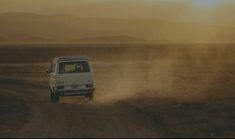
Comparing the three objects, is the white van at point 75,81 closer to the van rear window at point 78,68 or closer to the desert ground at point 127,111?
the van rear window at point 78,68

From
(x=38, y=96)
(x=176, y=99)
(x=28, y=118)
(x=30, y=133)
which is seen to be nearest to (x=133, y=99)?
(x=176, y=99)

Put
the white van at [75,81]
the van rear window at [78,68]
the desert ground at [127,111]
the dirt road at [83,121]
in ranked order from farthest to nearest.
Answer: the van rear window at [78,68] → the white van at [75,81] → the desert ground at [127,111] → the dirt road at [83,121]

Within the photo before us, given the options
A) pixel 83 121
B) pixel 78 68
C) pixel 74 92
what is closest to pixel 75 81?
pixel 74 92

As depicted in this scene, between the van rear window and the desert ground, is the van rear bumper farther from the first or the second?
the van rear window

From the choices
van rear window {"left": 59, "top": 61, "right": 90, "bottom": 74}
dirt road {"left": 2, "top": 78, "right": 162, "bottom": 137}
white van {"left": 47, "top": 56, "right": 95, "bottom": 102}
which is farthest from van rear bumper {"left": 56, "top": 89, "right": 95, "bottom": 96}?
van rear window {"left": 59, "top": 61, "right": 90, "bottom": 74}

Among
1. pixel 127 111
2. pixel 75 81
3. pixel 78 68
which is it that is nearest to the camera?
pixel 127 111

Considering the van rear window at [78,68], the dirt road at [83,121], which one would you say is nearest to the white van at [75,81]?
the van rear window at [78,68]

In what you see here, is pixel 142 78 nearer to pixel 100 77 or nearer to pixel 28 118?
pixel 100 77

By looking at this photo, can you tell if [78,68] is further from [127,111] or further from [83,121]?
[83,121]

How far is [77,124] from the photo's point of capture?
22.0 metres

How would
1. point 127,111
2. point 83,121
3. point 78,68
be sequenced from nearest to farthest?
point 83,121 < point 127,111 < point 78,68

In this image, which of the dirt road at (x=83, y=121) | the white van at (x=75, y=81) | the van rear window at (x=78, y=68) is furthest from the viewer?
the van rear window at (x=78, y=68)

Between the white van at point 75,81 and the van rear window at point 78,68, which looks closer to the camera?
the white van at point 75,81

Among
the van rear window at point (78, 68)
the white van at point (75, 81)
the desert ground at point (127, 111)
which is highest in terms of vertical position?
the van rear window at point (78, 68)
